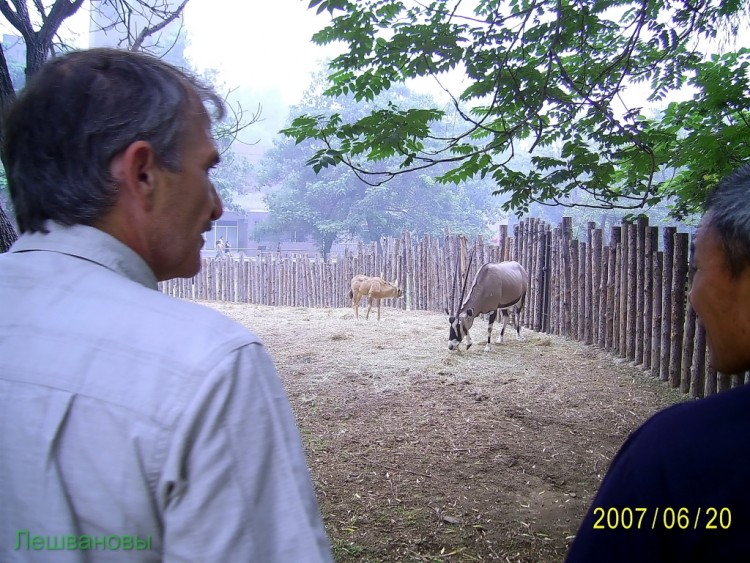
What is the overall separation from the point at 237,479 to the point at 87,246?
0.44m

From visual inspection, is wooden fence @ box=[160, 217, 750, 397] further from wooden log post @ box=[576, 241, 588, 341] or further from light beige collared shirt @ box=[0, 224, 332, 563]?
light beige collared shirt @ box=[0, 224, 332, 563]

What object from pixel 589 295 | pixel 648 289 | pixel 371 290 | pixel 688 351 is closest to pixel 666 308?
pixel 648 289

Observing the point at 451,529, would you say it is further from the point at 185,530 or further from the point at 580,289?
the point at 580,289

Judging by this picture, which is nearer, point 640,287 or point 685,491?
point 685,491

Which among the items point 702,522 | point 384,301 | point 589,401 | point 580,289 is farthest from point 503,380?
point 384,301

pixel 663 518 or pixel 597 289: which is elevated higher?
pixel 663 518

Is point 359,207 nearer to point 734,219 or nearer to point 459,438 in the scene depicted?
point 459,438

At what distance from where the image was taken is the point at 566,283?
32.1ft

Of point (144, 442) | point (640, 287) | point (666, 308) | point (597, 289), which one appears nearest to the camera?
point (144, 442)

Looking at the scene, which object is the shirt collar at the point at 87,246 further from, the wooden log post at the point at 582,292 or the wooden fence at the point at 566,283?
the wooden log post at the point at 582,292

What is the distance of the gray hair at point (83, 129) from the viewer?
0.92 metres

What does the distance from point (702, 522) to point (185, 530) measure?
31.2 inches

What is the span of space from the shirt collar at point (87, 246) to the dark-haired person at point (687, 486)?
0.91 metres

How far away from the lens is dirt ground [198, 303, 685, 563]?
3.21m
